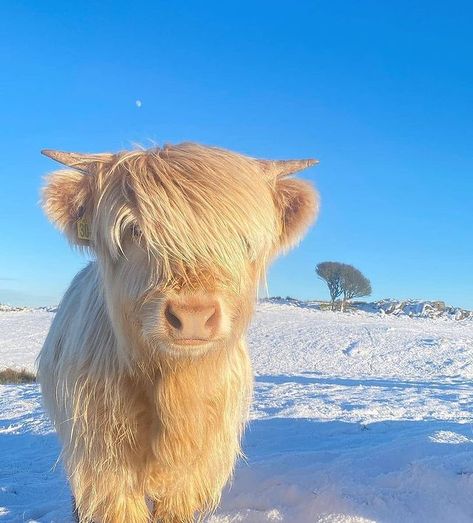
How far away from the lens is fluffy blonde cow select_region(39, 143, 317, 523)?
254cm

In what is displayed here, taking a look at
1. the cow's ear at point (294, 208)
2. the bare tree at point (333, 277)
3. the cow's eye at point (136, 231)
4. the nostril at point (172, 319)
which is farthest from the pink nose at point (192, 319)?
the bare tree at point (333, 277)

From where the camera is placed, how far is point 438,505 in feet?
10.9

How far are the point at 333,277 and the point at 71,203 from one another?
42.0m

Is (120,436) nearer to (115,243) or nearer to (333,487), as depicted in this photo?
(115,243)

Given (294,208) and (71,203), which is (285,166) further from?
(71,203)

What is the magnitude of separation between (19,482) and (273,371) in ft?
30.1

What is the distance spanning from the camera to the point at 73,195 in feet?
9.50

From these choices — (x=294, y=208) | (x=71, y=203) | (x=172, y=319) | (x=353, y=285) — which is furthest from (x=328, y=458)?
(x=353, y=285)

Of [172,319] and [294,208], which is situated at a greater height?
[294,208]

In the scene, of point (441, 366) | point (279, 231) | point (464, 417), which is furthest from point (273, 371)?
point (279, 231)

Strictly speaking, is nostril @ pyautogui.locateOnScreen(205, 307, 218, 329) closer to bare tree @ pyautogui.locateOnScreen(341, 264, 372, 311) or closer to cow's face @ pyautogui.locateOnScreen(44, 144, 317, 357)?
cow's face @ pyautogui.locateOnScreen(44, 144, 317, 357)

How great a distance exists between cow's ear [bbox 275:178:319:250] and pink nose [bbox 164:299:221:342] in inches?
33.5

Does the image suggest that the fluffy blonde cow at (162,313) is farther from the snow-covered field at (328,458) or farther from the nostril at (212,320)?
the snow-covered field at (328,458)

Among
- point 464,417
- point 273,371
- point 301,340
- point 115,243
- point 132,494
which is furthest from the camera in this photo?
point 301,340
